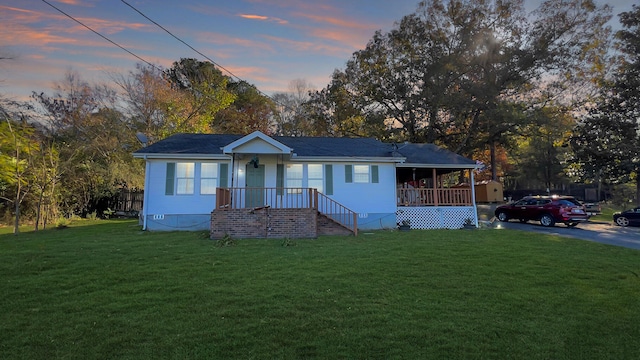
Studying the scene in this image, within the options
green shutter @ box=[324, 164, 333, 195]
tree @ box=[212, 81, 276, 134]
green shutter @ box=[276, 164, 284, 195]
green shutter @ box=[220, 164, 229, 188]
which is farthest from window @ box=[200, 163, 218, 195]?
tree @ box=[212, 81, 276, 134]

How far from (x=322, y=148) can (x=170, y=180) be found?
6463 millimetres

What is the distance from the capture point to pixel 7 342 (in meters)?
3.32

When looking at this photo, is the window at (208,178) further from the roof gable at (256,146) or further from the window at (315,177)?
the window at (315,177)

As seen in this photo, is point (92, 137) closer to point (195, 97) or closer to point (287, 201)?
point (195, 97)

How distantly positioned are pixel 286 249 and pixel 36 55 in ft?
39.3

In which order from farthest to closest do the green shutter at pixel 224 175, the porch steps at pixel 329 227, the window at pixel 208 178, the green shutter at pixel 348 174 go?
the green shutter at pixel 348 174
the green shutter at pixel 224 175
the window at pixel 208 178
the porch steps at pixel 329 227

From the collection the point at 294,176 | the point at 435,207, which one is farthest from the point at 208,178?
the point at 435,207

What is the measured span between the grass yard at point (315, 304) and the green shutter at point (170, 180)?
4.67 m

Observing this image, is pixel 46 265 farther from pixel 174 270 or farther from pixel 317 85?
pixel 317 85

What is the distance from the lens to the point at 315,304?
4453 mm

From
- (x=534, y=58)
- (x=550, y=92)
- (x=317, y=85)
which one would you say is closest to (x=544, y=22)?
(x=534, y=58)

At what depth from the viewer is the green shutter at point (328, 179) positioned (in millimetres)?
13428

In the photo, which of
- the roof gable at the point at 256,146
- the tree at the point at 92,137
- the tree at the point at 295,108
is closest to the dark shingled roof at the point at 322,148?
the roof gable at the point at 256,146

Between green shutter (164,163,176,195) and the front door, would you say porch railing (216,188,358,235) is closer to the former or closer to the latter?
the front door
